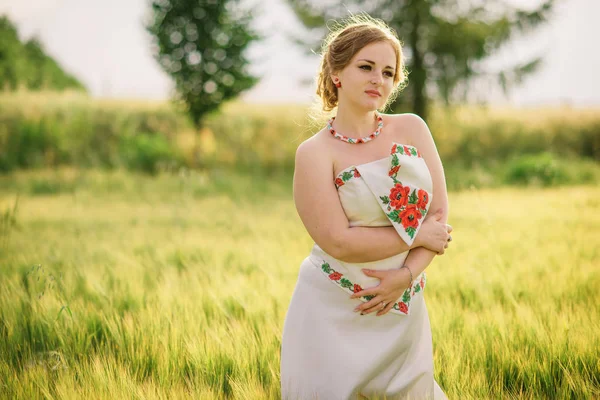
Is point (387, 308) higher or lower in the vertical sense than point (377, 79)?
lower

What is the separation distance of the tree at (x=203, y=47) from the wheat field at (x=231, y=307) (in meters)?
6.36

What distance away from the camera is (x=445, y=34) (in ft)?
40.5

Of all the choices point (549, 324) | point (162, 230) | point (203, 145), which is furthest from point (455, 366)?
point (203, 145)

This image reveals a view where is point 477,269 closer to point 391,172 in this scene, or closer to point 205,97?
point 391,172

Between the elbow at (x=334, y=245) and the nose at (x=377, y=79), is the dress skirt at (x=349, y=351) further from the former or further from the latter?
the nose at (x=377, y=79)

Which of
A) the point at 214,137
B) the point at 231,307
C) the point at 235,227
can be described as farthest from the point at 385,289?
the point at 214,137

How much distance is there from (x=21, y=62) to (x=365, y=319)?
35934 millimetres

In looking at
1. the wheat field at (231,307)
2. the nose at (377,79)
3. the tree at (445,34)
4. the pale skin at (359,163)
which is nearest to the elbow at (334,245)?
the pale skin at (359,163)

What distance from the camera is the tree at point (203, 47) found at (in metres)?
12.6

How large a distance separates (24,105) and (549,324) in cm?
1679

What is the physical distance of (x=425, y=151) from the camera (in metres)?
2.31

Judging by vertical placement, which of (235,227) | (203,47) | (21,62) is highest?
(21,62)

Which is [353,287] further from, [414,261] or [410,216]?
[410,216]

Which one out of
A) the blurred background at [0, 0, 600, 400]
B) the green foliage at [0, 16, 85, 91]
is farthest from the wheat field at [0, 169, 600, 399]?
the green foliage at [0, 16, 85, 91]
